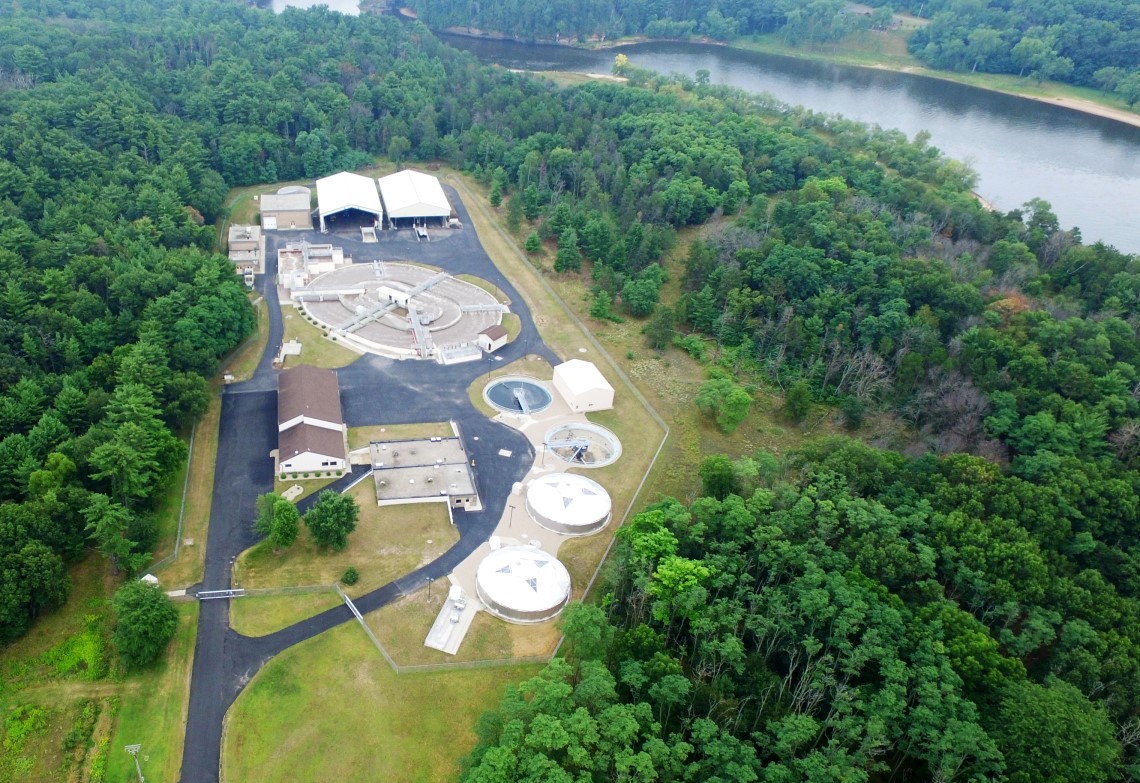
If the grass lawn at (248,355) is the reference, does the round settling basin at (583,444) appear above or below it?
below

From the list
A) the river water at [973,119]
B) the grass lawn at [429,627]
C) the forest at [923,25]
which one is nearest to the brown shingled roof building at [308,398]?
the grass lawn at [429,627]

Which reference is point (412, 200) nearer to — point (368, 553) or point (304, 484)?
point (304, 484)

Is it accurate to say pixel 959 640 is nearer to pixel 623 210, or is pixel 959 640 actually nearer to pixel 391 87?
pixel 623 210

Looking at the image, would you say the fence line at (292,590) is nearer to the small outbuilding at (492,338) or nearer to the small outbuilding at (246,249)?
the small outbuilding at (492,338)

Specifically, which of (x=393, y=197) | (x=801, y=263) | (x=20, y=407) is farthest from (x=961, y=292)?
(x=20, y=407)

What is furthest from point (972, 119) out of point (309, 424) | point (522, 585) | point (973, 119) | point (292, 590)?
point (292, 590)

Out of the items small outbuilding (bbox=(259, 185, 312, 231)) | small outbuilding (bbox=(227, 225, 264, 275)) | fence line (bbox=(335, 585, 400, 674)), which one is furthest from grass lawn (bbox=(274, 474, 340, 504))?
small outbuilding (bbox=(259, 185, 312, 231))
